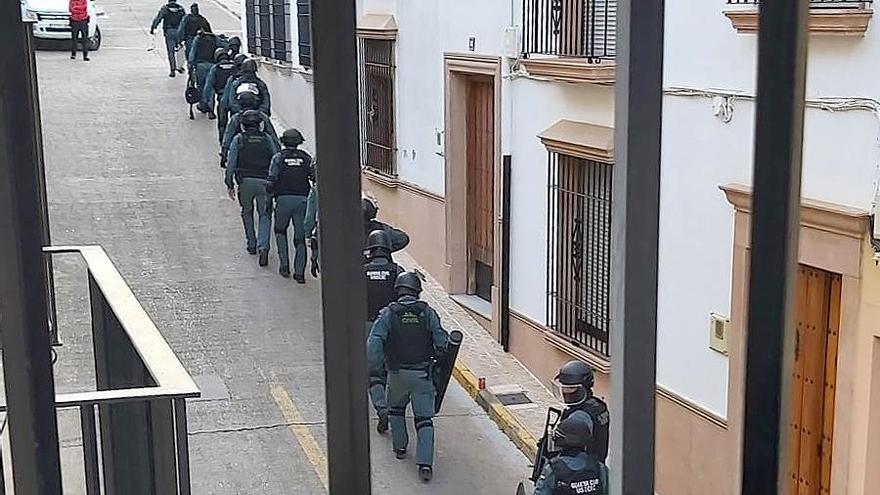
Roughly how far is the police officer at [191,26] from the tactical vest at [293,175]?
18.0ft

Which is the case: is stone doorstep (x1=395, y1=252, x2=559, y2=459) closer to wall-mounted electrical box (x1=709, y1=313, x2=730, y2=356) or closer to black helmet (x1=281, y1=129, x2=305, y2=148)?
wall-mounted electrical box (x1=709, y1=313, x2=730, y2=356)

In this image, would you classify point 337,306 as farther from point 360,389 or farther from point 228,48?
point 228,48

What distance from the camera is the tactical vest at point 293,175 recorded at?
945 cm

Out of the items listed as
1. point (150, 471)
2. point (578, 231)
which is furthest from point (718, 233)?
point (150, 471)

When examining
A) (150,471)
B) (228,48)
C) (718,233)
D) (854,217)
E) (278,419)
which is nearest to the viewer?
(150,471)

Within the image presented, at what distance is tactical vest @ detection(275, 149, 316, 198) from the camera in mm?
9445

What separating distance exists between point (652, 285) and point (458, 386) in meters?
7.82

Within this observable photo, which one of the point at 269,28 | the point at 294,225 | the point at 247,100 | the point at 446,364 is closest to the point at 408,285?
the point at 446,364

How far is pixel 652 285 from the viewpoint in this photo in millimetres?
1367

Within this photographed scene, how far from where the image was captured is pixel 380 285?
7793 millimetres

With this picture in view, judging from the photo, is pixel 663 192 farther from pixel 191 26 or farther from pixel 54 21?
pixel 54 21

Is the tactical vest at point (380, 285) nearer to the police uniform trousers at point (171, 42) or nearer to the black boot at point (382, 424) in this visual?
the black boot at point (382, 424)

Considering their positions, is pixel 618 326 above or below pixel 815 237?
above

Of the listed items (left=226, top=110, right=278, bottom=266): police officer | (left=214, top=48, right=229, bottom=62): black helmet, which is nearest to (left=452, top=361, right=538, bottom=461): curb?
(left=226, top=110, right=278, bottom=266): police officer
